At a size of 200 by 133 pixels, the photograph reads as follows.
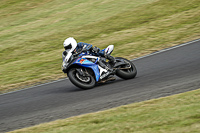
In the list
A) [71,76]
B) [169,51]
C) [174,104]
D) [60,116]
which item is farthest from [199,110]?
[169,51]

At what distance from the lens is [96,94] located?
8.57m

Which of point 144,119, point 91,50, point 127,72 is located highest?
point 91,50

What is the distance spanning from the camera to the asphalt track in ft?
23.9

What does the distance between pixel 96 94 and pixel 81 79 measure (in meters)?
0.81

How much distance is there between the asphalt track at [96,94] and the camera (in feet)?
23.9

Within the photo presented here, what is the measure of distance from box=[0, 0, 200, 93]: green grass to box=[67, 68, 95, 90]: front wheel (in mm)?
3189

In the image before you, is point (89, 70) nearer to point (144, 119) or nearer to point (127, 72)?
point (127, 72)

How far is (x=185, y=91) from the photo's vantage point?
7445 mm

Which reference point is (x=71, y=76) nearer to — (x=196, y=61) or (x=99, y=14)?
(x=196, y=61)

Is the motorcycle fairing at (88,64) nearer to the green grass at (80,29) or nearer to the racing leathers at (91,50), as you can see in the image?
the racing leathers at (91,50)

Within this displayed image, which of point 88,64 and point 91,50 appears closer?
point 88,64

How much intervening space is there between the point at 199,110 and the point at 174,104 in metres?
0.78

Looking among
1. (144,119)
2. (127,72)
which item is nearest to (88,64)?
(127,72)

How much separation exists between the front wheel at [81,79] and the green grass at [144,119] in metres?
2.57
